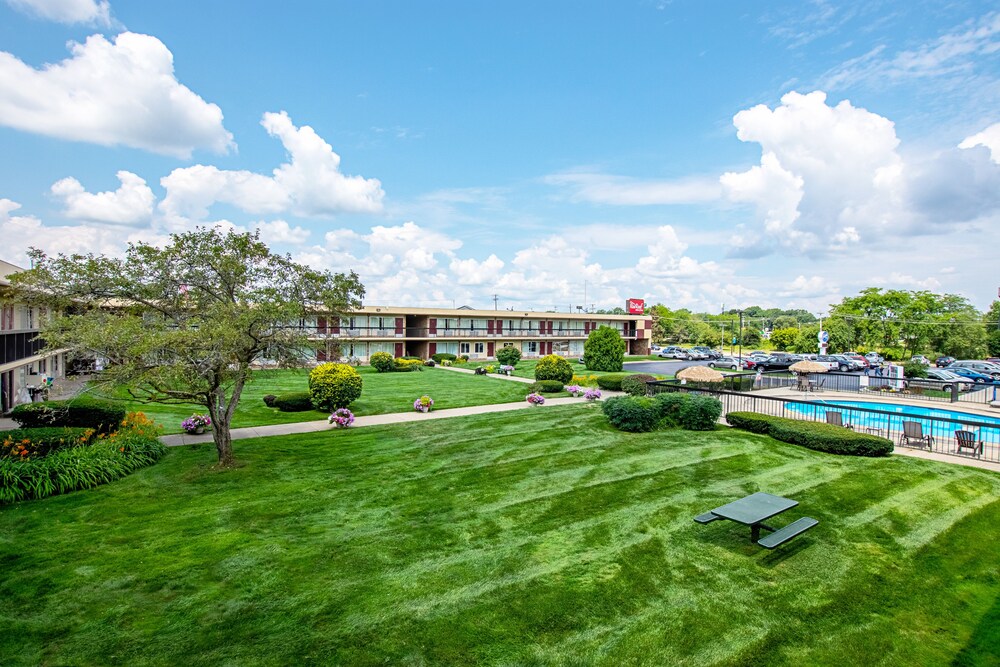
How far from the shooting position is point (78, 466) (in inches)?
464

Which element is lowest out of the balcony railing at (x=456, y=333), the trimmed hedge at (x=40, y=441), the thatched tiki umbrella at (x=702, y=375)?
the trimmed hedge at (x=40, y=441)

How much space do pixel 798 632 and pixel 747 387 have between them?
25.0 m

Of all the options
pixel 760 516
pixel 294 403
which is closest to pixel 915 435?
pixel 760 516

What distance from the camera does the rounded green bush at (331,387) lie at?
21266mm

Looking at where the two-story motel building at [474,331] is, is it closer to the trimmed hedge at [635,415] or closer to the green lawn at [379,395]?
the green lawn at [379,395]

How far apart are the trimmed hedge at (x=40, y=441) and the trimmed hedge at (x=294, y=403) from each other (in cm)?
837

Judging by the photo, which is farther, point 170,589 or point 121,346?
point 121,346

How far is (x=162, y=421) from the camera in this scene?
19.3 metres

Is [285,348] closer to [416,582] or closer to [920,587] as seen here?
[416,582]

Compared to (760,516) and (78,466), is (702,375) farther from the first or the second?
(78,466)

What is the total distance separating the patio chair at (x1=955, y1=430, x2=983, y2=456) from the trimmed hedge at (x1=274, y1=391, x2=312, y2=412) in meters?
23.2

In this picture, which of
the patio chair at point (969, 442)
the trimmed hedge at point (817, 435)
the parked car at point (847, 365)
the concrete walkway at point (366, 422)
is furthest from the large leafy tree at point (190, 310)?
the parked car at point (847, 365)

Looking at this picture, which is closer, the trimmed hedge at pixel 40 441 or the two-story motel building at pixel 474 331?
the trimmed hedge at pixel 40 441

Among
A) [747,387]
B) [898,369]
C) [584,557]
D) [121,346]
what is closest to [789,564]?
[584,557]
